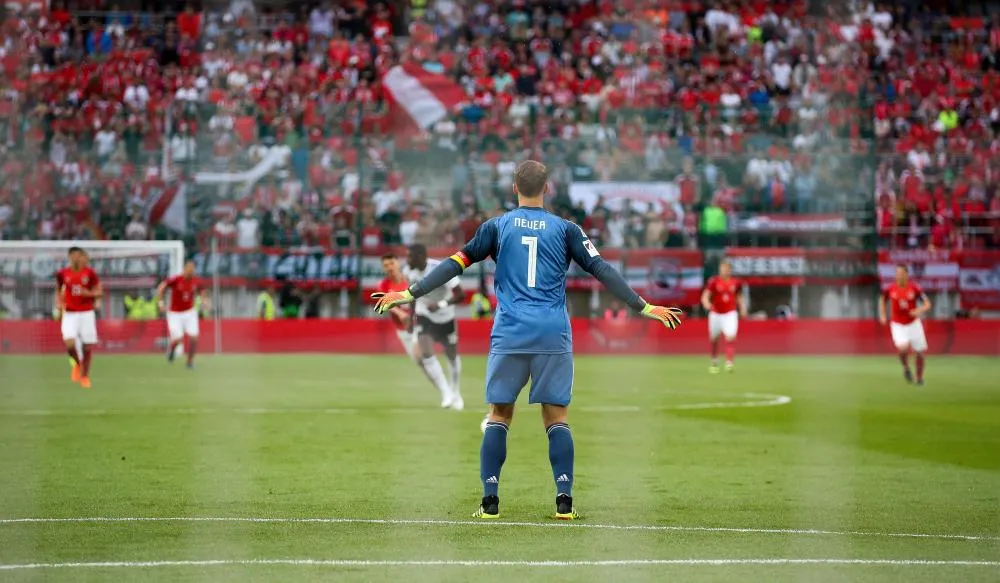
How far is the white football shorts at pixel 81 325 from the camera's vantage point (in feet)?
77.6

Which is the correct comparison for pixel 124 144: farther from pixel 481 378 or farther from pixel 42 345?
pixel 481 378

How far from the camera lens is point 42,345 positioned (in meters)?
33.5

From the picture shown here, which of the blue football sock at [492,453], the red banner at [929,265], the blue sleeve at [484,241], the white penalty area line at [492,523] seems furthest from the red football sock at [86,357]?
the red banner at [929,265]

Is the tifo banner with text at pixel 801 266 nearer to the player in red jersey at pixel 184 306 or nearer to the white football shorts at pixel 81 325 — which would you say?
the player in red jersey at pixel 184 306

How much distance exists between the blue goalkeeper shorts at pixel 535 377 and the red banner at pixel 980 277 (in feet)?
85.8

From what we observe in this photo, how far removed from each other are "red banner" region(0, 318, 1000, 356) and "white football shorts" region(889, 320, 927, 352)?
802 cm


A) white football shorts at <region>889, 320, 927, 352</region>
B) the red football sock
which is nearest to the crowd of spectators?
white football shorts at <region>889, 320, 927, 352</region>

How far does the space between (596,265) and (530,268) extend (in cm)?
40

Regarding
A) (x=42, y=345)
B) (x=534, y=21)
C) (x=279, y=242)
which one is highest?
(x=534, y=21)

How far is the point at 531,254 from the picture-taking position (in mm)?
9016

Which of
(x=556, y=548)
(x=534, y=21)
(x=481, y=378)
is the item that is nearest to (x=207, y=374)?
(x=481, y=378)

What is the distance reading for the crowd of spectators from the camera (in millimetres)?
33656

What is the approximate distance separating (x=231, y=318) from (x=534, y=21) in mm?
12169

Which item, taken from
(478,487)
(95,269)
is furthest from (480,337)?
(478,487)
